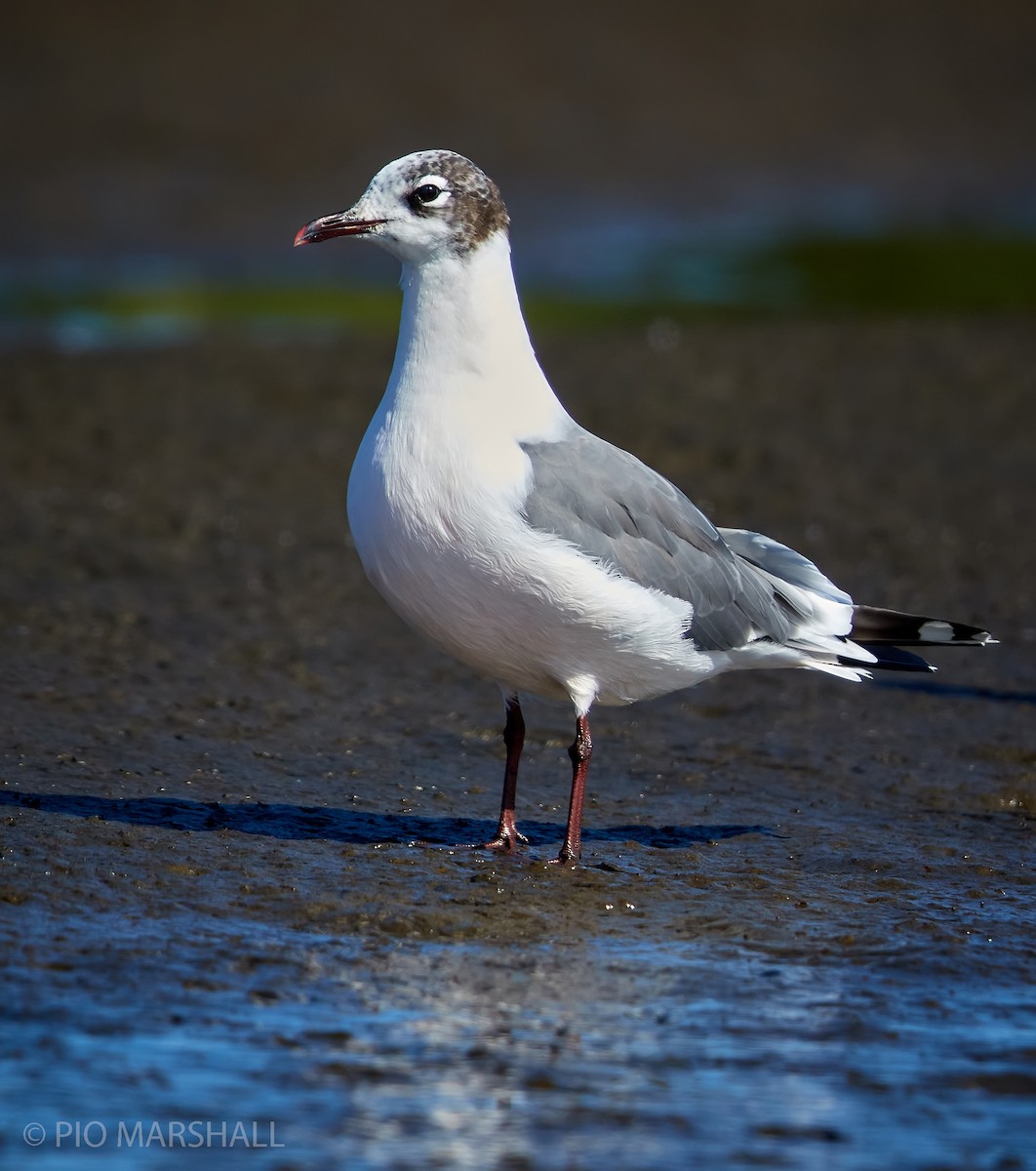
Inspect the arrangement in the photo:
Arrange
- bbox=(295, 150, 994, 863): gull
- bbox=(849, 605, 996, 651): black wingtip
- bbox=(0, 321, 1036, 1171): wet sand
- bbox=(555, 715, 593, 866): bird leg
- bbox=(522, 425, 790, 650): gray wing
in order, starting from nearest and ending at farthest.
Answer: bbox=(0, 321, 1036, 1171): wet sand, bbox=(295, 150, 994, 863): gull, bbox=(522, 425, 790, 650): gray wing, bbox=(555, 715, 593, 866): bird leg, bbox=(849, 605, 996, 651): black wingtip

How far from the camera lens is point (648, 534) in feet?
19.4

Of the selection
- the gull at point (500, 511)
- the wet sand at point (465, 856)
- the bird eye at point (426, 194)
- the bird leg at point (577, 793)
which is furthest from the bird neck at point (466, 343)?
the wet sand at point (465, 856)

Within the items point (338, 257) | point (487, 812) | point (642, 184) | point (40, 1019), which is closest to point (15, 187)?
point (338, 257)

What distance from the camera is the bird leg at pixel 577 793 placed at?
589 centimetres

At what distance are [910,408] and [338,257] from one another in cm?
800

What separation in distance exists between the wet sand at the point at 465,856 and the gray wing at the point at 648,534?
0.73 metres

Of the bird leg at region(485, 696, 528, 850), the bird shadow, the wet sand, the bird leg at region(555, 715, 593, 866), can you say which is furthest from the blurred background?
the bird leg at region(555, 715, 593, 866)

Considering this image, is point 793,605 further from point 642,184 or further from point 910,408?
point 642,184

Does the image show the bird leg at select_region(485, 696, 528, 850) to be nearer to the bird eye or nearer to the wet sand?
the wet sand

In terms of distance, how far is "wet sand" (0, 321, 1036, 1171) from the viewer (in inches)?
166

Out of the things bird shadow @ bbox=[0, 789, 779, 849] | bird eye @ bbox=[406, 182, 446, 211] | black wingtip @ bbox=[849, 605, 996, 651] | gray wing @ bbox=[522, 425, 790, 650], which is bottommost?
bird shadow @ bbox=[0, 789, 779, 849]

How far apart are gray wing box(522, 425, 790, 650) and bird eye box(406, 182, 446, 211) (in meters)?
0.78

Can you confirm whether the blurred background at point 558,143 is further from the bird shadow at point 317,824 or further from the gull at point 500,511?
the gull at point 500,511

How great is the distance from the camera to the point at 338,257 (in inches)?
762
